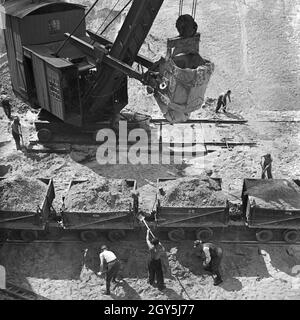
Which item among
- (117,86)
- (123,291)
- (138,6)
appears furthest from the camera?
(117,86)

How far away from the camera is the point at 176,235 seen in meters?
12.0

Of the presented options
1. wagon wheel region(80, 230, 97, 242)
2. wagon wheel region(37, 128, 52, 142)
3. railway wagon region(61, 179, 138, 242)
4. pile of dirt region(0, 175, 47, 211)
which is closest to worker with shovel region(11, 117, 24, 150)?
wagon wheel region(37, 128, 52, 142)

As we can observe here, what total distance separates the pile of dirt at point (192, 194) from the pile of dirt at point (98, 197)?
103 centimetres

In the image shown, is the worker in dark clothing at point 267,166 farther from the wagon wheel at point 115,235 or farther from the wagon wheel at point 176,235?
the wagon wheel at point 115,235

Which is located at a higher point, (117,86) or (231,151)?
(117,86)

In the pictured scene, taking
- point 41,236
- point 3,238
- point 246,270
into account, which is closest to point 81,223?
point 41,236

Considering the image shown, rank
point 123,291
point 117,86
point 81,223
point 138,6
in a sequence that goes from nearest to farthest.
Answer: point 123,291 → point 81,223 → point 138,6 → point 117,86

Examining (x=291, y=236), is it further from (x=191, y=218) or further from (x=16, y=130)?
(x=16, y=130)

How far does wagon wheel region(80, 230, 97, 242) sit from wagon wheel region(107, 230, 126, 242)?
39 cm

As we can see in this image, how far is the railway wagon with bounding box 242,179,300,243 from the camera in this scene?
11.5 m

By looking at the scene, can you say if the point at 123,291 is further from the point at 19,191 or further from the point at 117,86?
the point at 117,86

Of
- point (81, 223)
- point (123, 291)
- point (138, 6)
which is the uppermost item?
point (138, 6)

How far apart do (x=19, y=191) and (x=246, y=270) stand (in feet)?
20.7

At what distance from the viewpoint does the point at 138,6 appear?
13.1 meters
